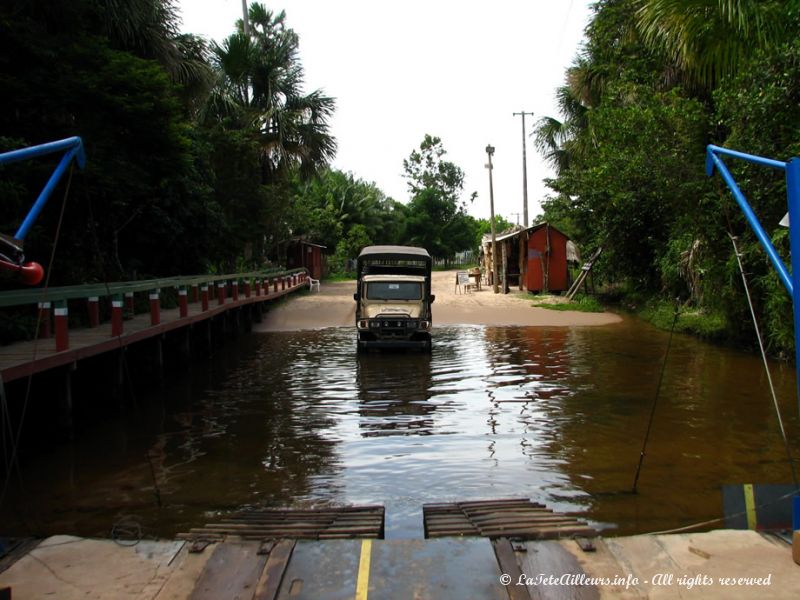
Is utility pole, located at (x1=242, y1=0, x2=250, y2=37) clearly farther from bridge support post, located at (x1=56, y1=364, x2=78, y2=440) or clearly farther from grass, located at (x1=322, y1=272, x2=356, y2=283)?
bridge support post, located at (x1=56, y1=364, x2=78, y2=440)

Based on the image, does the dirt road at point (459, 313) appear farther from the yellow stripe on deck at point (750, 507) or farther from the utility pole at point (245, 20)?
the yellow stripe on deck at point (750, 507)

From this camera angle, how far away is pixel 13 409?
9805 mm

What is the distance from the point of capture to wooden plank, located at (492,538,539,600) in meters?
A: 4.20

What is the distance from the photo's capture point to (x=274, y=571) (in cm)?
447

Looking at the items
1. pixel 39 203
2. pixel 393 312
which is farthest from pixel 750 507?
pixel 393 312

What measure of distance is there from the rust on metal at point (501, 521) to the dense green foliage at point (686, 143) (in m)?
3.66

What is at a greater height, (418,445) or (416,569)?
(416,569)

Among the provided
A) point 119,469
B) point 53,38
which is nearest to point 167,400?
point 119,469

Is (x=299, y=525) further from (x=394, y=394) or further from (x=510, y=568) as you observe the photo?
(x=394, y=394)

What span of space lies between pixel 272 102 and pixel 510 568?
27965 millimetres

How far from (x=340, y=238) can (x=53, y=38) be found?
4087cm

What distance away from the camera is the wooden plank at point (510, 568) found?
4.20 meters

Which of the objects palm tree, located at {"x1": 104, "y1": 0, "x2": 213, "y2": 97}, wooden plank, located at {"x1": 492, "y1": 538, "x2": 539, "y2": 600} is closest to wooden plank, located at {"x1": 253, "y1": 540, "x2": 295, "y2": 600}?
wooden plank, located at {"x1": 492, "y1": 538, "x2": 539, "y2": 600}

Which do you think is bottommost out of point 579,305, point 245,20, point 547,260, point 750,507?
point 750,507
